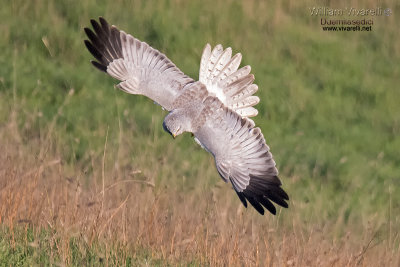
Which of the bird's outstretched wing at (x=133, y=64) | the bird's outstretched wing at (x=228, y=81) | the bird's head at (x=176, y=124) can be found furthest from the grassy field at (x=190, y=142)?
Result: the bird's outstretched wing at (x=228, y=81)

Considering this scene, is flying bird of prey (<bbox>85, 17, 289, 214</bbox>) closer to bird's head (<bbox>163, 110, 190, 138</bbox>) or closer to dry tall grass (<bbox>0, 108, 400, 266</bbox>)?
bird's head (<bbox>163, 110, 190, 138</bbox>)

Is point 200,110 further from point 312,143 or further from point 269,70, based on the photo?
point 269,70

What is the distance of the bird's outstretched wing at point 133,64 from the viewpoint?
7359 millimetres

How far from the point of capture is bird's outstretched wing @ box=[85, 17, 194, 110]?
7.36 metres

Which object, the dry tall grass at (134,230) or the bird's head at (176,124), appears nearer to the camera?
the dry tall grass at (134,230)

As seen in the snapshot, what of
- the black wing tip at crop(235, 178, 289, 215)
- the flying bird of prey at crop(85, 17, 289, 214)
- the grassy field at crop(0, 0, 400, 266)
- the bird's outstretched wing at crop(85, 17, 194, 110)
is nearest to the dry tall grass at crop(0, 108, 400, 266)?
the grassy field at crop(0, 0, 400, 266)

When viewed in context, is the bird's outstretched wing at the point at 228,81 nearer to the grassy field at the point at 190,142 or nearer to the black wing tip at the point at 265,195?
the grassy field at the point at 190,142

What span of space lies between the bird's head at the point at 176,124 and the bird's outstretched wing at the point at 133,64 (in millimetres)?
499

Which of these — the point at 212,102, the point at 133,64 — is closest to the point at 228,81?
the point at 212,102

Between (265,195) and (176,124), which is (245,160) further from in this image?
(176,124)

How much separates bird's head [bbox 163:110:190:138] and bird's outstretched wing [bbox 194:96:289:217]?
0.13m

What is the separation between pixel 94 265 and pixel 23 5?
9.68 metres

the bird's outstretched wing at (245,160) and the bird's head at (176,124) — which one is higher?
the bird's head at (176,124)

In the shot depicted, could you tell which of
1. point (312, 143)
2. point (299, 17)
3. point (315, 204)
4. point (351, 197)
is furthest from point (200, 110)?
point (299, 17)
